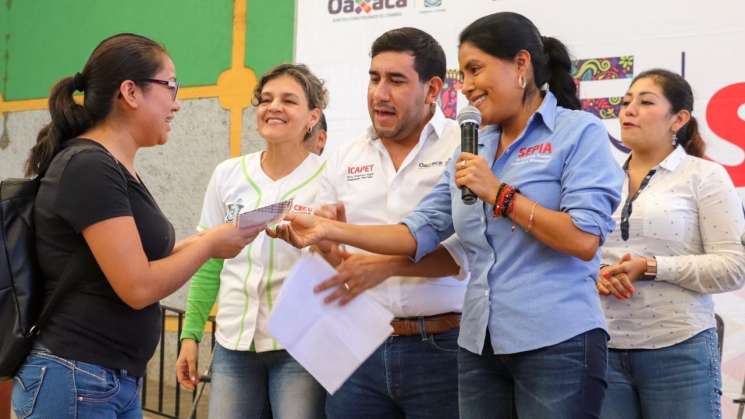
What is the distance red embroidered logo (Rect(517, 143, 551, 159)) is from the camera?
1.83 metres

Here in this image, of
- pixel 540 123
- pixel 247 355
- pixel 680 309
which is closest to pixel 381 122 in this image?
pixel 540 123

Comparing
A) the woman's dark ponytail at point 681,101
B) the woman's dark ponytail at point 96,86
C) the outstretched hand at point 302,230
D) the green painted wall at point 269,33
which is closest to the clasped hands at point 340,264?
the outstretched hand at point 302,230

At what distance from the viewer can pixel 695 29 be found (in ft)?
13.3

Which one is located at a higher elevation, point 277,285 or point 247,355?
point 277,285

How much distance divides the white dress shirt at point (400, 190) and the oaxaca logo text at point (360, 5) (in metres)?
2.83

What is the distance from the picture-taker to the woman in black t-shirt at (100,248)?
69.7 inches

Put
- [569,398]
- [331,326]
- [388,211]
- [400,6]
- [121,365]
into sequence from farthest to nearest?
[400,6] < [388,211] < [331,326] < [121,365] < [569,398]

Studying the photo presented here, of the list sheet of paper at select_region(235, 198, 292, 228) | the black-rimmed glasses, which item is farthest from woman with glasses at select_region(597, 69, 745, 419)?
the black-rimmed glasses

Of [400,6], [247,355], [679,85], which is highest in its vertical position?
[400,6]

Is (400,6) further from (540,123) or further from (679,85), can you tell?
(540,123)

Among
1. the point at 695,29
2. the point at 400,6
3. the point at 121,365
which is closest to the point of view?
the point at 121,365

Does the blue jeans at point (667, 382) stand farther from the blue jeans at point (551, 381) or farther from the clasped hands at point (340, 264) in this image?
the clasped hands at point (340, 264)

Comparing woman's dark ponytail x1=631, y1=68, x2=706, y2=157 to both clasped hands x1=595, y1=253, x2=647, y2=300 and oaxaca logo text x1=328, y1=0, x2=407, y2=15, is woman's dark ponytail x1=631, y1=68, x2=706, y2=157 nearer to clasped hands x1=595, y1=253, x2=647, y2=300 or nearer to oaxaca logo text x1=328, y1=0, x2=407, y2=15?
clasped hands x1=595, y1=253, x2=647, y2=300

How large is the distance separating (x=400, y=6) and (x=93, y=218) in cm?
359
